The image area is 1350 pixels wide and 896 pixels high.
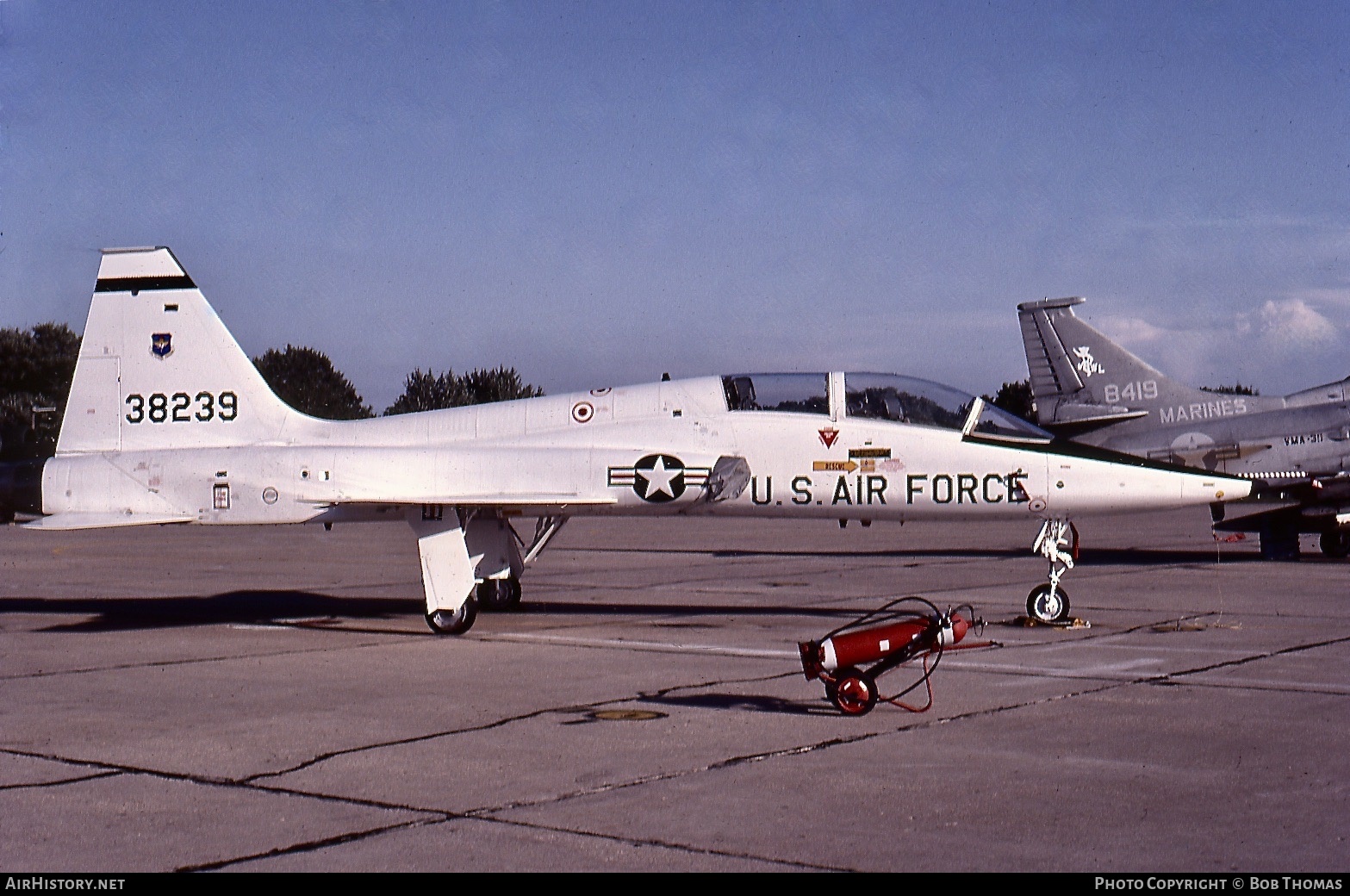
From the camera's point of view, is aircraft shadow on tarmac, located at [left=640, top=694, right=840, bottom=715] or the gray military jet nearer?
aircraft shadow on tarmac, located at [left=640, top=694, right=840, bottom=715]

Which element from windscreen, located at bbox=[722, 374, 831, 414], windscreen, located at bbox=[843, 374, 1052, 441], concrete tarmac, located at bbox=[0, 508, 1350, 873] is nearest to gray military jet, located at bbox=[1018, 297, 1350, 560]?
concrete tarmac, located at bbox=[0, 508, 1350, 873]

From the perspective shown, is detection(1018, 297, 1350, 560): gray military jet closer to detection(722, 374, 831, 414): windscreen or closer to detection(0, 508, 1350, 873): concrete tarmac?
detection(0, 508, 1350, 873): concrete tarmac

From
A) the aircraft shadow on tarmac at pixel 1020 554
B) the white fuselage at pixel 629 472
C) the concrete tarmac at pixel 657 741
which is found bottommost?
the concrete tarmac at pixel 657 741

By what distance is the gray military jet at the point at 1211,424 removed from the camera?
23359mm

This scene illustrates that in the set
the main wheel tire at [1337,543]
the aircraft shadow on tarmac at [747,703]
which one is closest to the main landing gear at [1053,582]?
the aircraft shadow on tarmac at [747,703]

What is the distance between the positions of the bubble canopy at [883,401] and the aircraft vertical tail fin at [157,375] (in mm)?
5295

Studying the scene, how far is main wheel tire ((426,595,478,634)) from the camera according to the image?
13133mm

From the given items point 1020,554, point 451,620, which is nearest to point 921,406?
point 451,620

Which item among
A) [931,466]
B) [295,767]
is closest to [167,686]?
[295,767]

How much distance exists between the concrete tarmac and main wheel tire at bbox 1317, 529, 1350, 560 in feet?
24.4

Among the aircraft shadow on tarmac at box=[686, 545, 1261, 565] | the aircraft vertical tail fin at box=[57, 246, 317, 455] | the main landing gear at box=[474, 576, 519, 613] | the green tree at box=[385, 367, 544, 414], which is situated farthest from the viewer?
the green tree at box=[385, 367, 544, 414]

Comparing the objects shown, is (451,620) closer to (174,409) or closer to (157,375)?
(174,409)

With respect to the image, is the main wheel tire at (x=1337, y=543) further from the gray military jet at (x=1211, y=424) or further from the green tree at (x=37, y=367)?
the green tree at (x=37, y=367)

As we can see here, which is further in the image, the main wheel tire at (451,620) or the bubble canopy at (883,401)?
the bubble canopy at (883,401)
